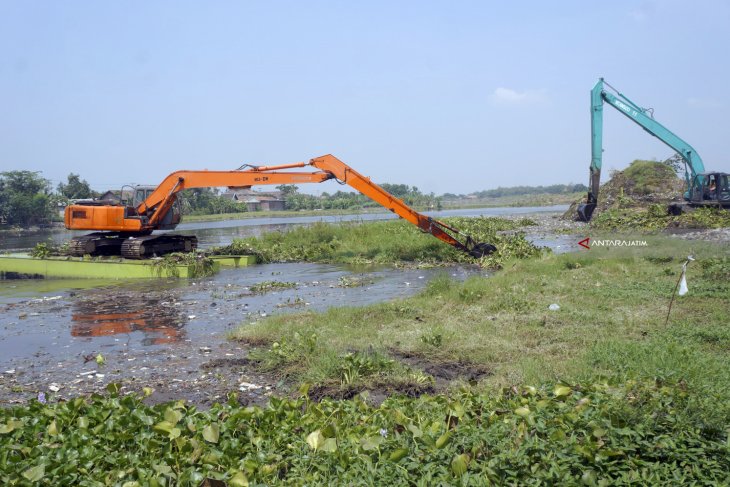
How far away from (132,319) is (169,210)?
786cm

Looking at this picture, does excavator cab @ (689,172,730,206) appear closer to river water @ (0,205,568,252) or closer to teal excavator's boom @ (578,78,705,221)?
teal excavator's boom @ (578,78,705,221)

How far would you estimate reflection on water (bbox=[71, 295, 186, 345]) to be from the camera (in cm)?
1036

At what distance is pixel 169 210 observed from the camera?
→ 62.4ft

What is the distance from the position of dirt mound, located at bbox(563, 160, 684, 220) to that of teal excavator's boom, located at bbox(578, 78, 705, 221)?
20.2ft

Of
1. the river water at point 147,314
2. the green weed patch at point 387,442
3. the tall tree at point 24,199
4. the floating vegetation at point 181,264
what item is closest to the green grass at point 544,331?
the green weed patch at point 387,442

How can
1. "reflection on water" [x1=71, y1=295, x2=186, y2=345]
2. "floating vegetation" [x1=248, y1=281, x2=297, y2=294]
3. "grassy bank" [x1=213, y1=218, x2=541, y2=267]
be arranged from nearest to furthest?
1. "reflection on water" [x1=71, y1=295, x2=186, y2=345]
2. "floating vegetation" [x1=248, y1=281, x2=297, y2=294]
3. "grassy bank" [x1=213, y1=218, x2=541, y2=267]

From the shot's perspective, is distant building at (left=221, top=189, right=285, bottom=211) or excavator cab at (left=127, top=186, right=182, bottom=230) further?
distant building at (left=221, top=189, right=285, bottom=211)

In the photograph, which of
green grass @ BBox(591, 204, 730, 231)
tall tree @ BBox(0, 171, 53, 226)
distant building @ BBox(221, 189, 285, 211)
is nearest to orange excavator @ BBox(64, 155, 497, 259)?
green grass @ BBox(591, 204, 730, 231)

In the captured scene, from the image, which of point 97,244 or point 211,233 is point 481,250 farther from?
point 211,233

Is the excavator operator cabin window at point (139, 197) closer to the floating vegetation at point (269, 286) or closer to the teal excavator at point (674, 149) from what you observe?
the floating vegetation at point (269, 286)

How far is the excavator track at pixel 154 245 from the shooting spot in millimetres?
18203

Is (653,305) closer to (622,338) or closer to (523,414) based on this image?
(622,338)

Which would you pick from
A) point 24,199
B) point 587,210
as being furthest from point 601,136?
point 24,199

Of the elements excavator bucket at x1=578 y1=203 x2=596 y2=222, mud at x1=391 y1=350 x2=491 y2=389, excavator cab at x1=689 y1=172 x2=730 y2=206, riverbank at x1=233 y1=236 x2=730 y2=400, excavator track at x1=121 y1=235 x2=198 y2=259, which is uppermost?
excavator cab at x1=689 y1=172 x2=730 y2=206
